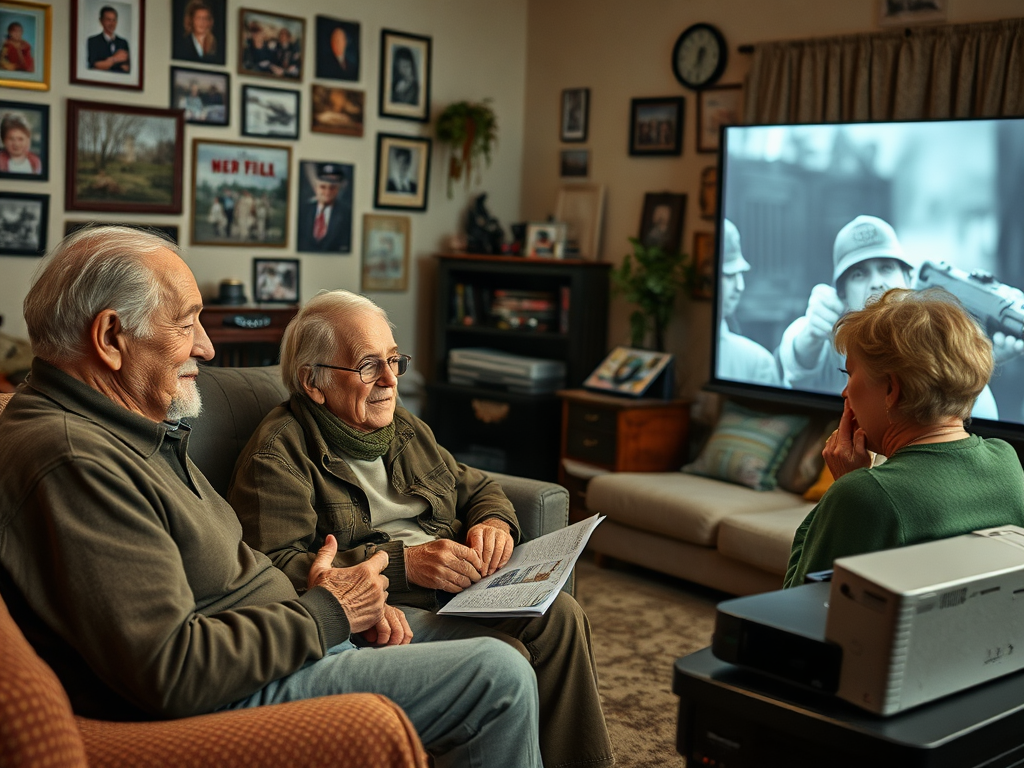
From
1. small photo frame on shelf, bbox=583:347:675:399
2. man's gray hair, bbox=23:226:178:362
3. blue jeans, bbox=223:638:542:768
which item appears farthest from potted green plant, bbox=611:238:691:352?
man's gray hair, bbox=23:226:178:362

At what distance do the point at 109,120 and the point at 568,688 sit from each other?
338 centimetres

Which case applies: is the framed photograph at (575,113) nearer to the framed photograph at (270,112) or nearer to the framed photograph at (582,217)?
the framed photograph at (582,217)

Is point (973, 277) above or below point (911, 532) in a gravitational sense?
above

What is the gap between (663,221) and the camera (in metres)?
5.03

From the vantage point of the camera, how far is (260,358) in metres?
4.70

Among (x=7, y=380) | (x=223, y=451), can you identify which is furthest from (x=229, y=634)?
(x=7, y=380)

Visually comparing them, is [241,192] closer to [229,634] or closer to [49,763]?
[229,634]

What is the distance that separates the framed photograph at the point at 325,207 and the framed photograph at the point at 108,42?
88 cm

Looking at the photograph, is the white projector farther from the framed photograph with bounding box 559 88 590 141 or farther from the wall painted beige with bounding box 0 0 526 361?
the framed photograph with bounding box 559 88 590 141

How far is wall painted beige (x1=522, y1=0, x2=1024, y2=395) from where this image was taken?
4.62 metres

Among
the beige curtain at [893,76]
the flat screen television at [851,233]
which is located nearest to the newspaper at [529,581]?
the flat screen television at [851,233]

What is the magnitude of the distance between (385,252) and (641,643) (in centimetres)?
270

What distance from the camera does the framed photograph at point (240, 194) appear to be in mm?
4762

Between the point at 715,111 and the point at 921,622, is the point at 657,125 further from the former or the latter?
the point at 921,622
